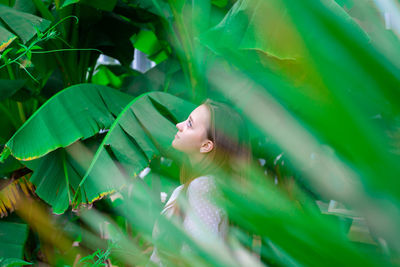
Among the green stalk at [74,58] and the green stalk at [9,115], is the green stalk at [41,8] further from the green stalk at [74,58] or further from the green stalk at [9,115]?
the green stalk at [9,115]

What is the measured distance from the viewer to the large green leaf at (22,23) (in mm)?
1176

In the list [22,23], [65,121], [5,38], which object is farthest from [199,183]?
[22,23]

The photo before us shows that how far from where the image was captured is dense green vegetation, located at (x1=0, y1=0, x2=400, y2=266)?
0.10 meters

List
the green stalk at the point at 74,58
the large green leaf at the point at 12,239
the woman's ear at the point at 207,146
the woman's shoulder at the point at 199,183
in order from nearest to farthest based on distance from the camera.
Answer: the woman's shoulder at the point at 199,183 < the woman's ear at the point at 207,146 < the large green leaf at the point at 12,239 < the green stalk at the point at 74,58

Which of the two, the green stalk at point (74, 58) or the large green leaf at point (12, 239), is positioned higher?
the green stalk at point (74, 58)

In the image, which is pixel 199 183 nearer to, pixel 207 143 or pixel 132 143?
pixel 207 143

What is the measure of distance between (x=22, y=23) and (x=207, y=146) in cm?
73

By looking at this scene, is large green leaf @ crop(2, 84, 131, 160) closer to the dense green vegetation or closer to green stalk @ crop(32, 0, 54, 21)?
the dense green vegetation

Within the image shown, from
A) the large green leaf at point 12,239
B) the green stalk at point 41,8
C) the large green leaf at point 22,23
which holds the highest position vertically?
the large green leaf at point 22,23

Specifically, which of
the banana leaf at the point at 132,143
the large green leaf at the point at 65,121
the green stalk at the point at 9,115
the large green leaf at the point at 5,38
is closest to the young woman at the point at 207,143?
the banana leaf at the point at 132,143

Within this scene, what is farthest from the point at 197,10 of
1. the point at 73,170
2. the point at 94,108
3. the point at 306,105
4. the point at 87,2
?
the point at 306,105

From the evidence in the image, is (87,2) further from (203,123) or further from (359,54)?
(359,54)

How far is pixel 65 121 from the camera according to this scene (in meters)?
1.22

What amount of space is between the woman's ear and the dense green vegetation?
0.08m
